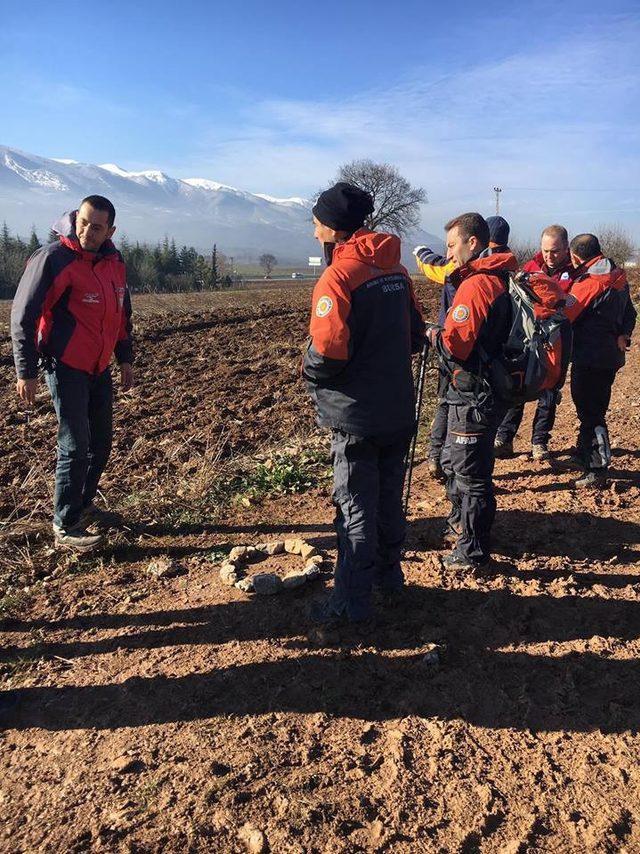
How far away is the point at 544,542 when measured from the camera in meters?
4.17

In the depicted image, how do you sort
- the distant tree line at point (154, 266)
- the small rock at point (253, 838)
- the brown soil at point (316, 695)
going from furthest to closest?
the distant tree line at point (154, 266) → the brown soil at point (316, 695) → the small rock at point (253, 838)

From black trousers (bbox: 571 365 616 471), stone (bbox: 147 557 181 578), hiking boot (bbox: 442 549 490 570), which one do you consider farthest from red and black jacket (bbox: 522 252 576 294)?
stone (bbox: 147 557 181 578)

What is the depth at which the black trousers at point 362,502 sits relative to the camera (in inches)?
119

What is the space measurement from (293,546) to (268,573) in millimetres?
428

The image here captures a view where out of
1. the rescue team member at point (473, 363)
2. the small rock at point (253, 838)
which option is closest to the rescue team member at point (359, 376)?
the rescue team member at point (473, 363)

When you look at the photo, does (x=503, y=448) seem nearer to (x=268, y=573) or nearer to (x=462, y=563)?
(x=462, y=563)

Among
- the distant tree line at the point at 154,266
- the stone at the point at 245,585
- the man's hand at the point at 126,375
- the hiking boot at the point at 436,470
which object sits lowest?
the stone at the point at 245,585

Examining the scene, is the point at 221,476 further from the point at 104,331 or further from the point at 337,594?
the point at 337,594

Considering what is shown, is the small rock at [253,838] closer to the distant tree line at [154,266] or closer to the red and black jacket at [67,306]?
the red and black jacket at [67,306]

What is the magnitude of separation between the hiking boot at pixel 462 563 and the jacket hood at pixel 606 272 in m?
2.67

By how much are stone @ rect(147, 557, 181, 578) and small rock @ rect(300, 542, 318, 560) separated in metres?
0.84

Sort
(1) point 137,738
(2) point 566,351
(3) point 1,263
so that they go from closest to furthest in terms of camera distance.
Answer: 1. (1) point 137,738
2. (2) point 566,351
3. (3) point 1,263

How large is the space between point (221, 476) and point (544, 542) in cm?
289

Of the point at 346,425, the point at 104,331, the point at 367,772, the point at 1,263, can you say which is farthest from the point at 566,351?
the point at 1,263
